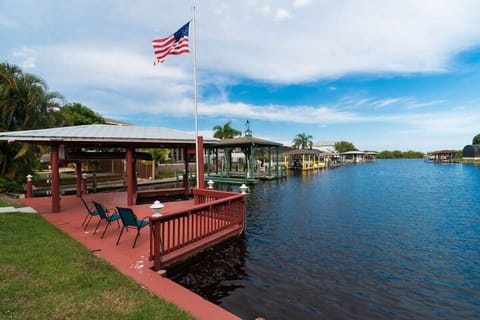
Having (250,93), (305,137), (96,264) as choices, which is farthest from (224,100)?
(305,137)

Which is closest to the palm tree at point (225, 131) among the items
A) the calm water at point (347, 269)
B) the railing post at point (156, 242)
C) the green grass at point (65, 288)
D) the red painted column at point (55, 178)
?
the calm water at point (347, 269)

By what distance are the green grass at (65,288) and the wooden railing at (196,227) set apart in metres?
0.93

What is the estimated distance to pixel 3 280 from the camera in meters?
3.53

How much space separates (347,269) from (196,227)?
Result: 3.62m

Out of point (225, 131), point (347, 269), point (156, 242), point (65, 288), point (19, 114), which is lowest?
point (347, 269)

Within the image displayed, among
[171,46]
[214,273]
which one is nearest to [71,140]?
[171,46]

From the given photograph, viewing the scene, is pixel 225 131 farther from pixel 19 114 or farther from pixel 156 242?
pixel 156 242

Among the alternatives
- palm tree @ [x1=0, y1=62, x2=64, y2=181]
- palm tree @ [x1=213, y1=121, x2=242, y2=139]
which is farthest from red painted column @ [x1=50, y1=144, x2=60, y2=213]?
palm tree @ [x1=213, y1=121, x2=242, y2=139]

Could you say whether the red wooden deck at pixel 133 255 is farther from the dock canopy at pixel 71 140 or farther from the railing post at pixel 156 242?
Answer: the dock canopy at pixel 71 140

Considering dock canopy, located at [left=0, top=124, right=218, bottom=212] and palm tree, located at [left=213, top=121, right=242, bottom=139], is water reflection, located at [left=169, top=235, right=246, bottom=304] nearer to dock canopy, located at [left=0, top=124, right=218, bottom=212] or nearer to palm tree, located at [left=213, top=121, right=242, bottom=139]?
dock canopy, located at [left=0, top=124, right=218, bottom=212]

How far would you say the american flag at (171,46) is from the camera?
28.3 ft

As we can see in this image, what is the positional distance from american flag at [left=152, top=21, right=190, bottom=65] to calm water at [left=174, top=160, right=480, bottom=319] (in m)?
6.52

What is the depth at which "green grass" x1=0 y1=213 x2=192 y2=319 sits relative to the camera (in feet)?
9.43

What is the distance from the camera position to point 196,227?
615 cm
